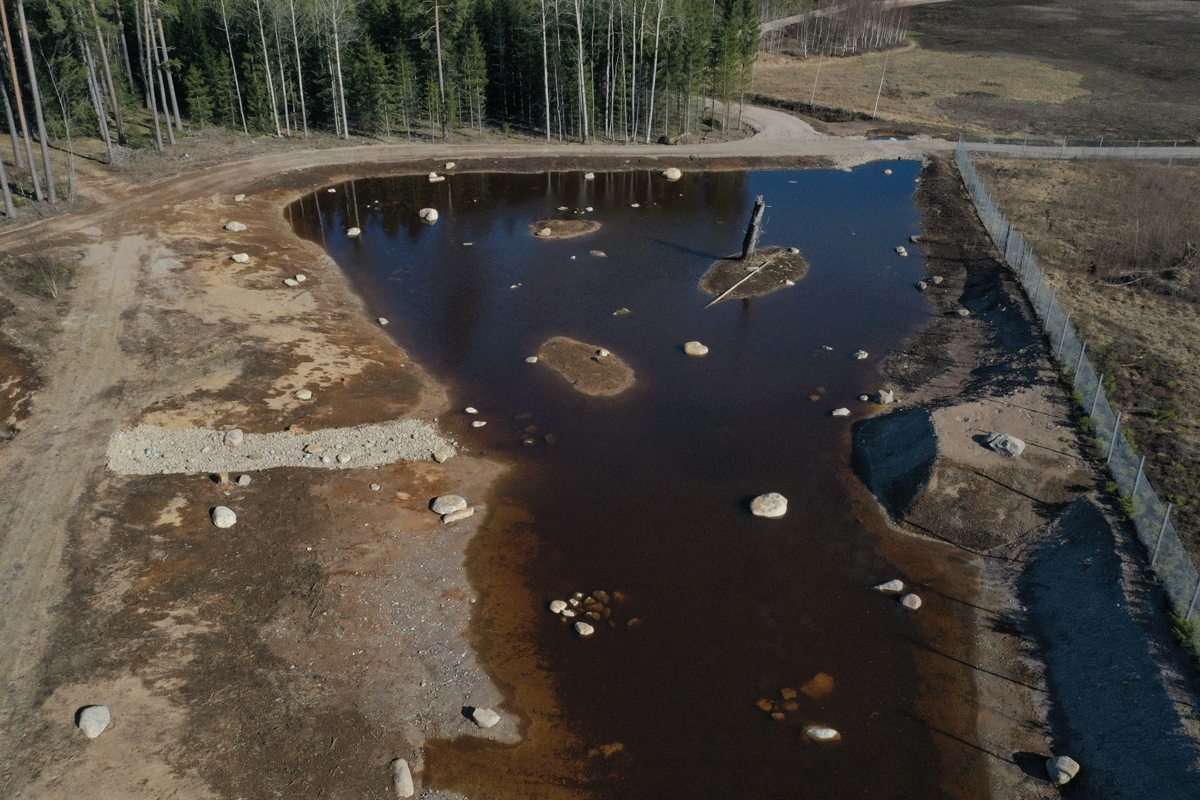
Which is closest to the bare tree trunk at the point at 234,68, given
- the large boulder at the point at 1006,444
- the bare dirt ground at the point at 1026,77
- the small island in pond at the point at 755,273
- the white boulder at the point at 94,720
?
the small island in pond at the point at 755,273

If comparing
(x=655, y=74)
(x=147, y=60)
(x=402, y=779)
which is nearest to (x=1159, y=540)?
(x=402, y=779)

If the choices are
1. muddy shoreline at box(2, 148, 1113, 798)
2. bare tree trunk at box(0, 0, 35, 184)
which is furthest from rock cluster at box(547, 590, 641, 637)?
bare tree trunk at box(0, 0, 35, 184)

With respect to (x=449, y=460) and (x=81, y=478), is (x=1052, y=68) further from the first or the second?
(x=81, y=478)

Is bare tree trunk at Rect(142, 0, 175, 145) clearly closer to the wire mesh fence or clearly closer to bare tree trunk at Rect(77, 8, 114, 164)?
bare tree trunk at Rect(77, 8, 114, 164)

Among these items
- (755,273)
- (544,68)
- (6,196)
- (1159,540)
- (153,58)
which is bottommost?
(1159,540)

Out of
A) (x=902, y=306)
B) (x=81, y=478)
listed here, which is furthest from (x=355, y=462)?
(x=902, y=306)

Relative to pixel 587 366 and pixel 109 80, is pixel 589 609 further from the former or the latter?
pixel 109 80
